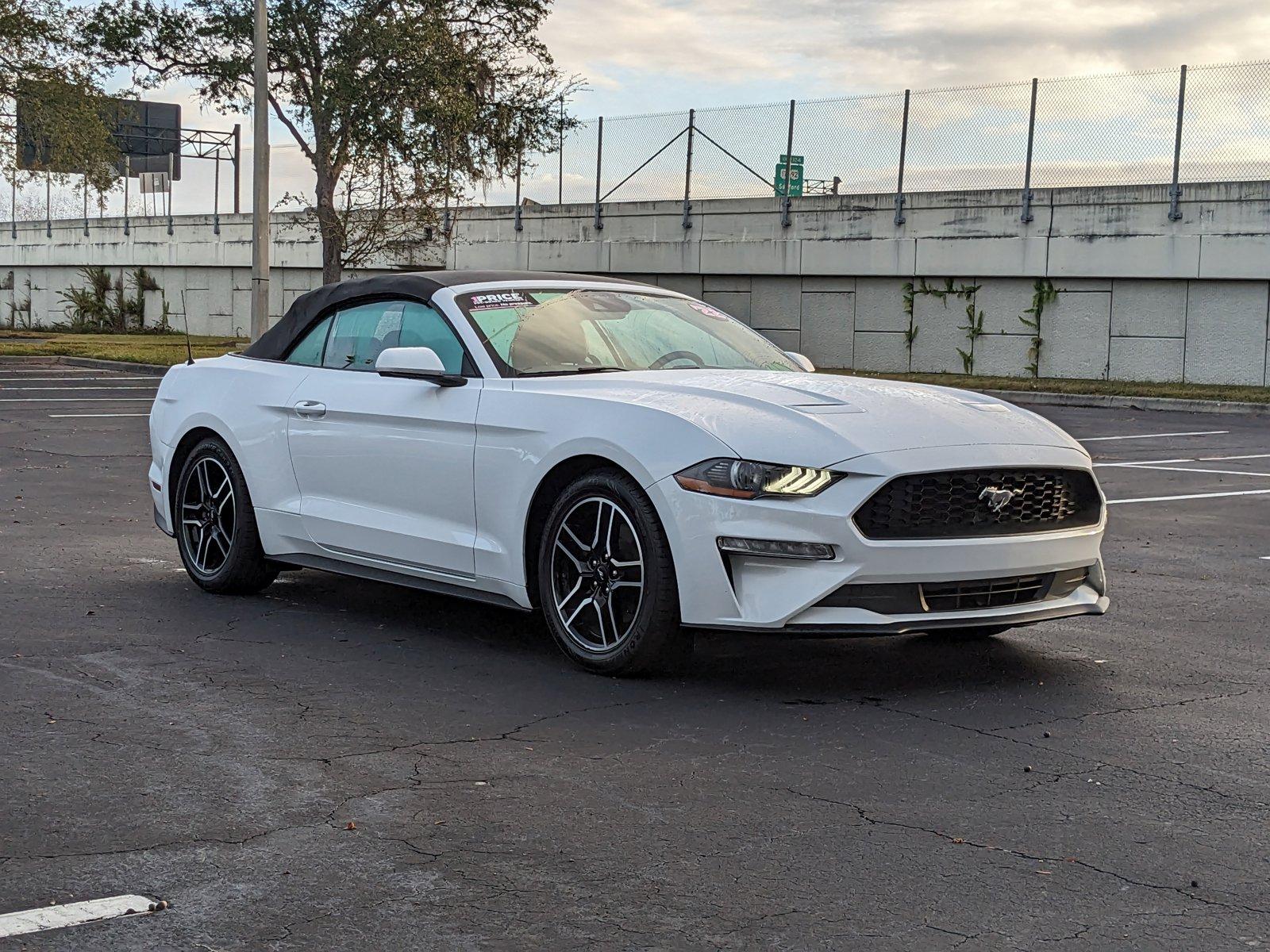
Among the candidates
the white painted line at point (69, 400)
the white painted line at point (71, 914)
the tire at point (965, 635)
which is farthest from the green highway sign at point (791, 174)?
the white painted line at point (71, 914)

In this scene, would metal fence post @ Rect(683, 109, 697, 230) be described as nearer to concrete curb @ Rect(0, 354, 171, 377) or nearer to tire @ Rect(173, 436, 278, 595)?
concrete curb @ Rect(0, 354, 171, 377)

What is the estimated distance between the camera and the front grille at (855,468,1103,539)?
5.24m

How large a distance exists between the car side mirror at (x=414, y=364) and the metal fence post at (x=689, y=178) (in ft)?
88.1

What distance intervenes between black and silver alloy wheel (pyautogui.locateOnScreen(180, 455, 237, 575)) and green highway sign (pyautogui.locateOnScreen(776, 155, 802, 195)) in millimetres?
24555

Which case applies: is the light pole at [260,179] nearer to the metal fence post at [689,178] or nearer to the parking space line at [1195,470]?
the metal fence post at [689,178]

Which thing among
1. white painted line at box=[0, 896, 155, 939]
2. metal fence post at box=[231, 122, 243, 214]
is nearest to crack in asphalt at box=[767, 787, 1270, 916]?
white painted line at box=[0, 896, 155, 939]

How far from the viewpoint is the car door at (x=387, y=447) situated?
6164 mm

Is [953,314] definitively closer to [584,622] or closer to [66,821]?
[584,622]

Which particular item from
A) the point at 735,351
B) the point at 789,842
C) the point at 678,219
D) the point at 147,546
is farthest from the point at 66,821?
the point at 678,219

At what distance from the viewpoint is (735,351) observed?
678 centimetres

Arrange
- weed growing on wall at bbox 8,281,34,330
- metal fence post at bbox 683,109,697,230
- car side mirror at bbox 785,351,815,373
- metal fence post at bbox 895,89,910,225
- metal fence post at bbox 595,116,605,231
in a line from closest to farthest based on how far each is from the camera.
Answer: car side mirror at bbox 785,351,815,373
metal fence post at bbox 895,89,910,225
metal fence post at bbox 683,109,697,230
metal fence post at bbox 595,116,605,231
weed growing on wall at bbox 8,281,34,330

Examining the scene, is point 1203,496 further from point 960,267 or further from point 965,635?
point 960,267

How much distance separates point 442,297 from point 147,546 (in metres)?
3.08

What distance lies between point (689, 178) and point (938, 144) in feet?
18.3
